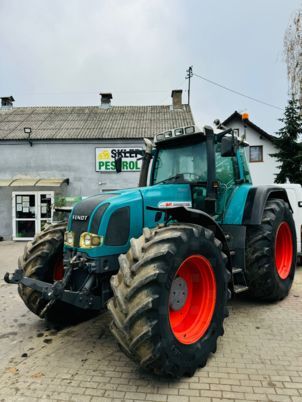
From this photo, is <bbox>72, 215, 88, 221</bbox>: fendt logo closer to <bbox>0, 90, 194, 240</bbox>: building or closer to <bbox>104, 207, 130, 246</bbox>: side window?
<bbox>104, 207, 130, 246</bbox>: side window

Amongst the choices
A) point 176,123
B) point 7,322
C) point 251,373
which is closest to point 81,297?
point 251,373

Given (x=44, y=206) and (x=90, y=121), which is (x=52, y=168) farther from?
(x=90, y=121)

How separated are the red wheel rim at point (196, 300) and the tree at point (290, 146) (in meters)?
15.0

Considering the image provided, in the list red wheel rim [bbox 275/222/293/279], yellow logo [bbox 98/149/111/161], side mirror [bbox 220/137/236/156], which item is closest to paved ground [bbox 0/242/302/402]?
red wheel rim [bbox 275/222/293/279]

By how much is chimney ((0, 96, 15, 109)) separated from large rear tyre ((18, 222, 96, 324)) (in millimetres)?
17381

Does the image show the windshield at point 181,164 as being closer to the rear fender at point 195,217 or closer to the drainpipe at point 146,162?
the drainpipe at point 146,162

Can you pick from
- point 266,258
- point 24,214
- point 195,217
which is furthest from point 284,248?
point 24,214

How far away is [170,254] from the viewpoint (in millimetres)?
2930

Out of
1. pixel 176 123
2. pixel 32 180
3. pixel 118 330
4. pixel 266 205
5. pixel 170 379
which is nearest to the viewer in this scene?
pixel 118 330

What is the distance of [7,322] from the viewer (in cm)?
479

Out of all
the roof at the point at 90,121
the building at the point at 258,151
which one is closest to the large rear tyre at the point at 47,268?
the roof at the point at 90,121

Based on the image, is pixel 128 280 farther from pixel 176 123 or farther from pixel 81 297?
pixel 176 123

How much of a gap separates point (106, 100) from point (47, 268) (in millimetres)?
16434

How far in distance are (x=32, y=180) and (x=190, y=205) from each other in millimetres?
11789
